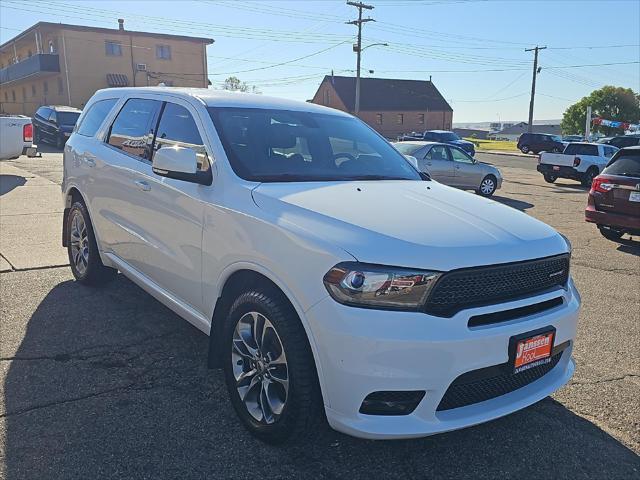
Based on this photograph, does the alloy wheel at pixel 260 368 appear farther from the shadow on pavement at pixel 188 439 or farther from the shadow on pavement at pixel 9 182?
the shadow on pavement at pixel 9 182

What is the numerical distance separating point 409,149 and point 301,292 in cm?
1196

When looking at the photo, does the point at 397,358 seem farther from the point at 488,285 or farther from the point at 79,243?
the point at 79,243

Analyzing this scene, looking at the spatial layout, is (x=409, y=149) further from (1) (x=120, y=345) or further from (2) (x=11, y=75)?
(2) (x=11, y=75)

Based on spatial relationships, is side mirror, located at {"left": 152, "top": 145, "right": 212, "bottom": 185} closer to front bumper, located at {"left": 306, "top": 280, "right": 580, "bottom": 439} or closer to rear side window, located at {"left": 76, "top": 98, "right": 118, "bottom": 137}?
front bumper, located at {"left": 306, "top": 280, "right": 580, "bottom": 439}

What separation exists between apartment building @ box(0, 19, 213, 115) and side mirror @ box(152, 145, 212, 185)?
4085 centimetres

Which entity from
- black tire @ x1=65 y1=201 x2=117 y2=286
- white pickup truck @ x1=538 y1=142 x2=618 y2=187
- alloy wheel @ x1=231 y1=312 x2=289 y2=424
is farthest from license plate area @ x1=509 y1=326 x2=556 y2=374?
white pickup truck @ x1=538 y1=142 x2=618 y2=187

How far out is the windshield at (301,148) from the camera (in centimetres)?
340

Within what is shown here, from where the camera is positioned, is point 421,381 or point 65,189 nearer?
point 421,381

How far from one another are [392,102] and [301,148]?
68.5m

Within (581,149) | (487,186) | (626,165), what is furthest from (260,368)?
(581,149)

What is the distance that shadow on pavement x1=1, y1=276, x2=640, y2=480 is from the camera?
2.74 m

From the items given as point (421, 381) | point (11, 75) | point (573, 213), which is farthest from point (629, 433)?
point (11, 75)

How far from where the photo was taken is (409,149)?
550 inches

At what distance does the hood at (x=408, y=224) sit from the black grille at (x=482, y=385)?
20.3 inches
